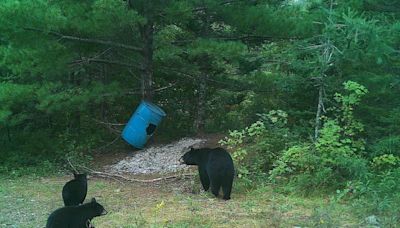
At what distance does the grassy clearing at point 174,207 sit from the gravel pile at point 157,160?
121 cm

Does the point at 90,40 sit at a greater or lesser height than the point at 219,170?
greater

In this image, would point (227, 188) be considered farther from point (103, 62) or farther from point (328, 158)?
point (103, 62)

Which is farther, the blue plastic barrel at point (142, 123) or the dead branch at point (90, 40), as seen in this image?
the blue plastic barrel at point (142, 123)

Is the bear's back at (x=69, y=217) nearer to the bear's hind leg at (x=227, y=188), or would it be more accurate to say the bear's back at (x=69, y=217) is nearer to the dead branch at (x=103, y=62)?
the bear's hind leg at (x=227, y=188)

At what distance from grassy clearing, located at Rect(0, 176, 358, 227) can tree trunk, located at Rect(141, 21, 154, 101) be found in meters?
3.26

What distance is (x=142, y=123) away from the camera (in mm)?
12703

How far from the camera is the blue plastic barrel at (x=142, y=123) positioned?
12562mm

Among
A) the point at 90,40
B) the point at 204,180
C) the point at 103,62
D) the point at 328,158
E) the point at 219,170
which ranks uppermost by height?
the point at 90,40

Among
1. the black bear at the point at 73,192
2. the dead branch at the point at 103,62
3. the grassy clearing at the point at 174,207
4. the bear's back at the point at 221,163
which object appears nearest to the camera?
the grassy clearing at the point at 174,207

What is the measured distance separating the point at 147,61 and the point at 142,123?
5.24 feet

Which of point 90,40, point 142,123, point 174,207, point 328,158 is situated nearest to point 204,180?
point 174,207

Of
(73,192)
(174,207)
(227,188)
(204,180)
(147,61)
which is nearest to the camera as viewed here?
(174,207)

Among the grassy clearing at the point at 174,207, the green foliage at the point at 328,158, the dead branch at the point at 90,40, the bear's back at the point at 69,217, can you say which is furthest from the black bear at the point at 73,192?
the dead branch at the point at 90,40

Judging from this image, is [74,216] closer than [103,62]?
Yes
